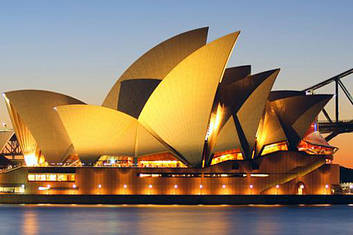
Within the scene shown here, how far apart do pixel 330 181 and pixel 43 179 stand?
26827mm

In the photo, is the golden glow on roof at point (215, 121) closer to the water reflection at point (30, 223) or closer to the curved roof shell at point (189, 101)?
the curved roof shell at point (189, 101)

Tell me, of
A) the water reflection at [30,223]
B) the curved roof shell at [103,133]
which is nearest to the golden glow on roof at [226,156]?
the curved roof shell at [103,133]

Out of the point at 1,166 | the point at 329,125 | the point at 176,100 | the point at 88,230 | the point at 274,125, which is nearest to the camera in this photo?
the point at 88,230

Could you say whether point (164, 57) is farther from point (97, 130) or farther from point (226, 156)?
point (226, 156)

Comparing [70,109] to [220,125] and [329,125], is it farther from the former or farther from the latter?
[329,125]

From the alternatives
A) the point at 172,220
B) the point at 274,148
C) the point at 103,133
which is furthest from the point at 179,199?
the point at 172,220

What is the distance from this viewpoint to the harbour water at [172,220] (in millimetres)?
53188

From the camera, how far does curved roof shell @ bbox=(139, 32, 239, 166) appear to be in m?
67.2

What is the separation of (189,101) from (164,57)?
6.69m

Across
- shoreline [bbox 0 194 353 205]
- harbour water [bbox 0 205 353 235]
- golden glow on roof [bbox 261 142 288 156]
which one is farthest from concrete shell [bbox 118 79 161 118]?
golden glow on roof [bbox 261 142 288 156]

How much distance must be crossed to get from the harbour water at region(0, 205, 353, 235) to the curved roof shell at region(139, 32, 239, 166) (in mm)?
5957

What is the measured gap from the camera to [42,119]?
75562 mm

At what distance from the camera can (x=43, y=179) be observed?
76312 mm

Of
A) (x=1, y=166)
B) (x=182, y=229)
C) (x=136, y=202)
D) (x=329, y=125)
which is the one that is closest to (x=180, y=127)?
(x=136, y=202)
